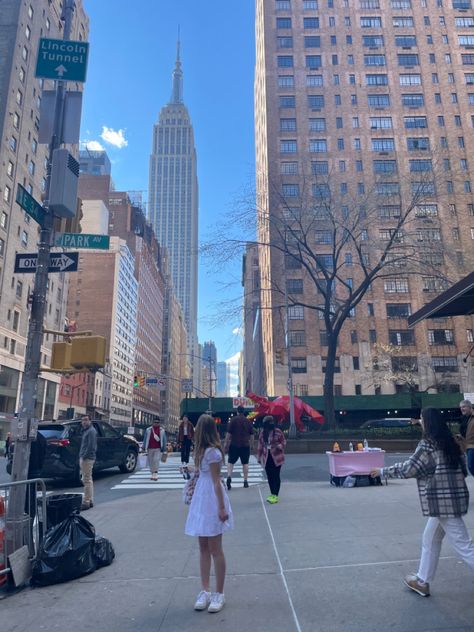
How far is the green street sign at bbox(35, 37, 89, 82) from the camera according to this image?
6.53 m

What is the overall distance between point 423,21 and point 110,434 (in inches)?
2736

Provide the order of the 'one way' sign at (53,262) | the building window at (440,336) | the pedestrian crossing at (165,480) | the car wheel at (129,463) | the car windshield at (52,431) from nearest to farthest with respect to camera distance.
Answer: the 'one way' sign at (53,262)
the car windshield at (52,431)
the pedestrian crossing at (165,480)
the car wheel at (129,463)
the building window at (440,336)

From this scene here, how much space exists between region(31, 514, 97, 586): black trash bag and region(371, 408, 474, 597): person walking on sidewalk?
331cm

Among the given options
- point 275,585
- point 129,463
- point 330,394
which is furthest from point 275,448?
point 330,394

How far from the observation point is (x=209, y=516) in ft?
13.5

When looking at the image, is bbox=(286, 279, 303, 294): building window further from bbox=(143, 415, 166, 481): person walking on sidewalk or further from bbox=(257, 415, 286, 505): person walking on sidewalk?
bbox=(257, 415, 286, 505): person walking on sidewalk

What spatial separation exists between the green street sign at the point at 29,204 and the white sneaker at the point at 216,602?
4676 millimetres

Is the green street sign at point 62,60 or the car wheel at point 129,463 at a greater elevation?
the green street sign at point 62,60

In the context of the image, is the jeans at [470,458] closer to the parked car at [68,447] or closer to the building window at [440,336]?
the parked car at [68,447]

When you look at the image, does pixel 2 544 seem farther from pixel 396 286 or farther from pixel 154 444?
pixel 396 286

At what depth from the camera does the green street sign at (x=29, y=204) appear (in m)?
5.66

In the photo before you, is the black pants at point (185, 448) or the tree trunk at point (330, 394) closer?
the black pants at point (185, 448)

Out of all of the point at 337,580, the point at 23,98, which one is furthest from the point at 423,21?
the point at 337,580

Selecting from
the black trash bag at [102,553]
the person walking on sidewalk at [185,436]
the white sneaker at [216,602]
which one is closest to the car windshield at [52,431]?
the person walking on sidewalk at [185,436]
